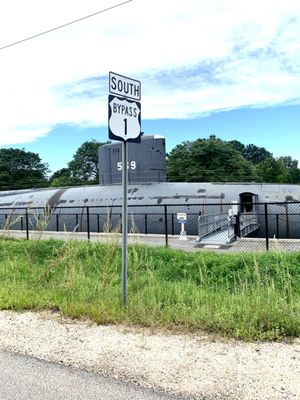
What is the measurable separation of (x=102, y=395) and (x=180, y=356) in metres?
1.01

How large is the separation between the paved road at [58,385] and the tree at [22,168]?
282 feet

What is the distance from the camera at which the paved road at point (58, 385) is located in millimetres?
3420

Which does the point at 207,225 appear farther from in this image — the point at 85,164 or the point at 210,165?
the point at 85,164

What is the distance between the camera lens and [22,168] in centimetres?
9394

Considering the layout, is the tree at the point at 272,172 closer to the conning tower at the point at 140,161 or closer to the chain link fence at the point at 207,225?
the conning tower at the point at 140,161

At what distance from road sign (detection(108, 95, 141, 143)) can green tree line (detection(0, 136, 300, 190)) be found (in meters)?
60.1

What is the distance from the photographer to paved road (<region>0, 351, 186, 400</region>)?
3.42 metres

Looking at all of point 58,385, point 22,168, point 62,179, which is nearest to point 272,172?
point 62,179

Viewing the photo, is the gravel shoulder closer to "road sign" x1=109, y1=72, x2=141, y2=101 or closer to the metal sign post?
the metal sign post

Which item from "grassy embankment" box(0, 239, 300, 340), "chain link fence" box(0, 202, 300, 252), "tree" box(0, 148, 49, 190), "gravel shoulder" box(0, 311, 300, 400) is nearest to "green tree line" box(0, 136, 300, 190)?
"tree" box(0, 148, 49, 190)

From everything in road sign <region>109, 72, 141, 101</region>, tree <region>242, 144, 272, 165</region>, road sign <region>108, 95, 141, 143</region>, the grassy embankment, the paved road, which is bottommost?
the paved road

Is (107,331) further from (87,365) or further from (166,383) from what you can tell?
(166,383)

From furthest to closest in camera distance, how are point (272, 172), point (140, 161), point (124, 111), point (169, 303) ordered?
1. point (272, 172)
2. point (140, 161)
3. point (169, 303)
4. point (124, 111)

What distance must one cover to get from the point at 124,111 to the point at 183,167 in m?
64.1
